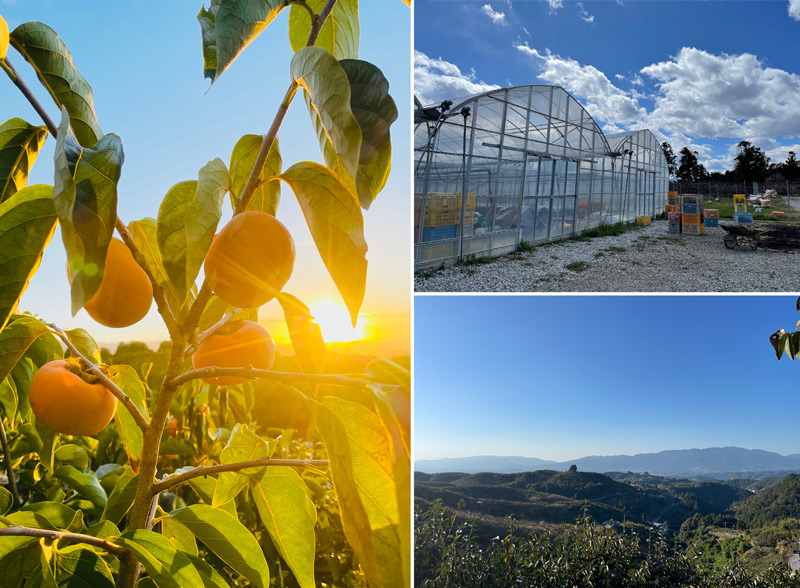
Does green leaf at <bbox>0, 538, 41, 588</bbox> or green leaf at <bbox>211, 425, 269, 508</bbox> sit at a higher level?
green leaf at <bbox>211, 425, 269, 508</bbox>

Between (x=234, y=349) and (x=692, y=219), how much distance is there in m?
11.1

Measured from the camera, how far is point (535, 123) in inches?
271

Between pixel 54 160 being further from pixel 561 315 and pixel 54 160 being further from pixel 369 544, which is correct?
pixel 561 315

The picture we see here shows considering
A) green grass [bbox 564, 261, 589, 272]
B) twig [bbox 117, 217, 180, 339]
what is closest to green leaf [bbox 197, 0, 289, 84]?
twig [bbox 117, 217, 180, 339]

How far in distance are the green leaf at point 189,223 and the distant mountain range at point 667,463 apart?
15.4ft

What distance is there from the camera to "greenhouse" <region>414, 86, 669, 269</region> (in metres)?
5.41

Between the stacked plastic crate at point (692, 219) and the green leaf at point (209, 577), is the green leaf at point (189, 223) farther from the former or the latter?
the stacked plastic crate at point (692, 219)

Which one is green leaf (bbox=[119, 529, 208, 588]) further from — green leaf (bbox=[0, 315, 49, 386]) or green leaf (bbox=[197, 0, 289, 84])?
green leaf (bbox=[197, 0, 289, 84])

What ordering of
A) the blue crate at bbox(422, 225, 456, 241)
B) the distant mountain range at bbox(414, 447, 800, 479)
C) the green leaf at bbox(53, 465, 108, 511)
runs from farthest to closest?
the blue crate at bbox(422, 225, 456, 241), the distant mountain range at bbox(414, 447, 800, 479), the green leaf at bbox(53, 465, 108, 511)

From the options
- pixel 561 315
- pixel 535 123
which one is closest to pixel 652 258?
pixel 535 123

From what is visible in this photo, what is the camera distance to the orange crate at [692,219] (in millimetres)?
9883

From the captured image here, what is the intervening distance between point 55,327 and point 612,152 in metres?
9.79

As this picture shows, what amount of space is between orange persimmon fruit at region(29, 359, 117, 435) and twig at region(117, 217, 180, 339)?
75 millimetres

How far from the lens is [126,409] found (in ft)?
1.45
